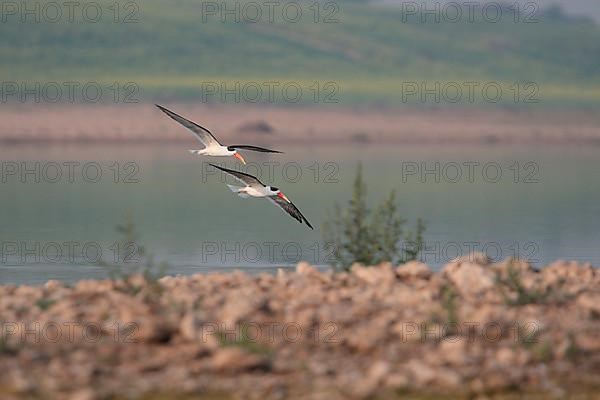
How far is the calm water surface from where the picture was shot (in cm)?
1912

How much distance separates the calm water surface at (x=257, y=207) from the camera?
753 inches

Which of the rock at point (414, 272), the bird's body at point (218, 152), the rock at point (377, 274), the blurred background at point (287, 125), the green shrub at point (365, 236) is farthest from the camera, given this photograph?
the blurred background at point (287, 125)

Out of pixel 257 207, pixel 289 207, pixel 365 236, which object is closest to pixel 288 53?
pixel 257 207

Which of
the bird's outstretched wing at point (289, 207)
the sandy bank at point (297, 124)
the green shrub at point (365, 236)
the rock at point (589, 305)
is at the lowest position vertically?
the rock at point (589, 305)

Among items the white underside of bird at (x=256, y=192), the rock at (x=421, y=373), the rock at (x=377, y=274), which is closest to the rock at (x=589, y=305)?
the rock at (x=377, y=274)

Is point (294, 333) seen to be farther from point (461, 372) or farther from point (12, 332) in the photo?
point (12, 332)

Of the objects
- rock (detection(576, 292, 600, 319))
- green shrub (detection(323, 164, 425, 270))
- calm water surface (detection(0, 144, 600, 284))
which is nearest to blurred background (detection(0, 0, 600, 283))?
calm water surface (detection(0, 144, 600, 284))

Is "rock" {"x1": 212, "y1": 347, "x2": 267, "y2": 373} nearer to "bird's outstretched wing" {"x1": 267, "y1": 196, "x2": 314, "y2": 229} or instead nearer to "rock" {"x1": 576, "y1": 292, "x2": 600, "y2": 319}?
"rock" {"x1": 576, "y1": 292, "x2": 600, "y2": 319}

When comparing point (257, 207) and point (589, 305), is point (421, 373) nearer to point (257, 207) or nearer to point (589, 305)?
point (589, 305)

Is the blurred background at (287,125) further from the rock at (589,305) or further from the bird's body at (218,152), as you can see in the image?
the rock at (589,305)

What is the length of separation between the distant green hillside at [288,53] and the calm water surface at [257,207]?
3511 centimetres

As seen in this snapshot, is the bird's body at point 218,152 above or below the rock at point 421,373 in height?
above

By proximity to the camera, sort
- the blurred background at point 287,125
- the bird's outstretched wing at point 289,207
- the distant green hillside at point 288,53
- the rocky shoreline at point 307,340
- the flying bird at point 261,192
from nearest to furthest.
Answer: the rocky shoreline at point 307,340 → the flying bird at point 261,192 → the bird's outstretched wing at point 289,207 → the blurred background at point 287,125 → the distant green hillside at point 288,53

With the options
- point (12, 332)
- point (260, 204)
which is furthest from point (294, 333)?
point (260, 204)
